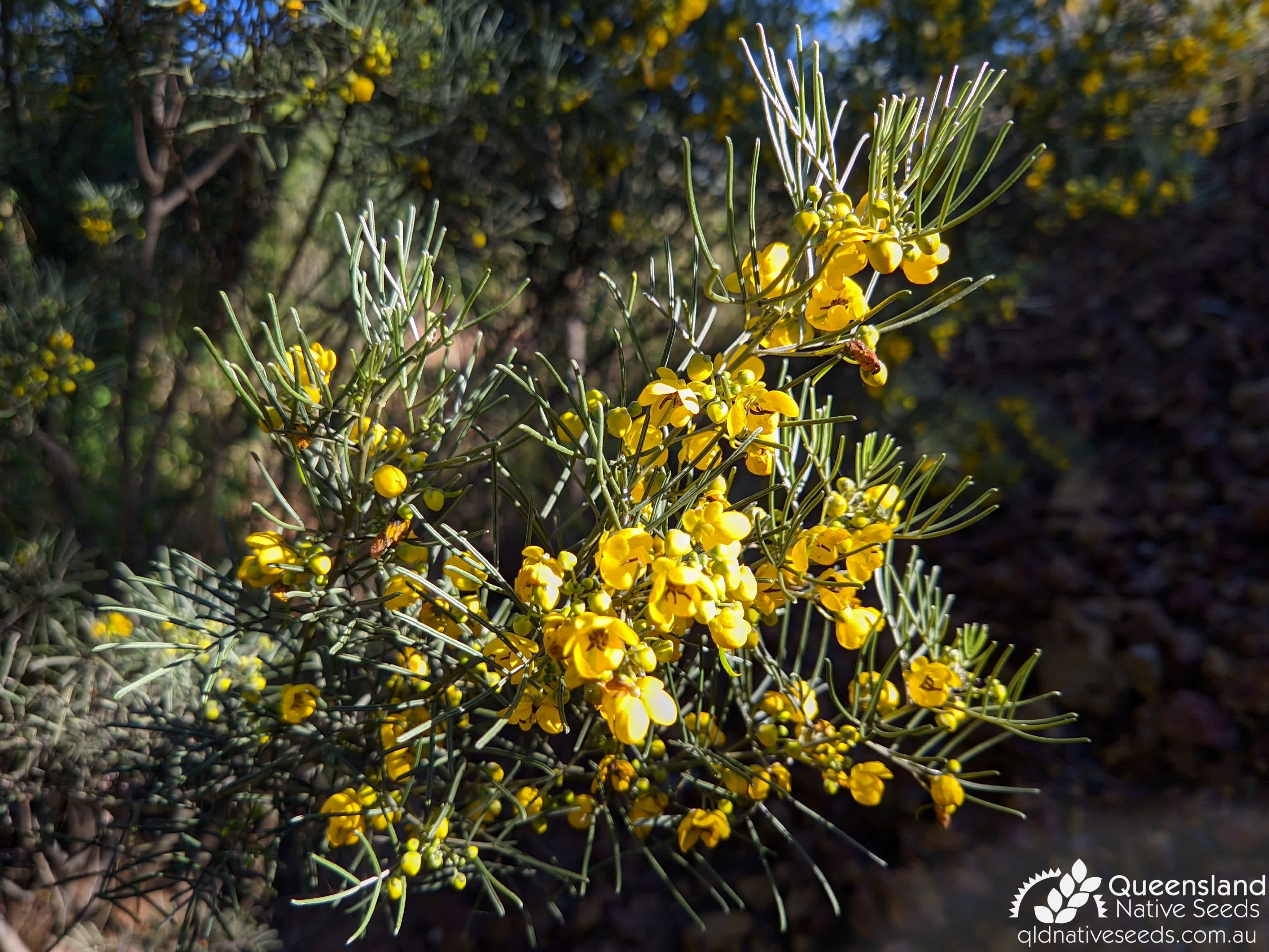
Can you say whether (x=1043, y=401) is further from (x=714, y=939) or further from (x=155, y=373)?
(x=155, y=373)

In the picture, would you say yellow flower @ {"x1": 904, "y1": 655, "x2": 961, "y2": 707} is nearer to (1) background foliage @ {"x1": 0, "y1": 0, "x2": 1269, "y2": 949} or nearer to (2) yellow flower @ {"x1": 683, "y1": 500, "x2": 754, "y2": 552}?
(2) yellow flower @ {"x1": 683, "y1": 500, "x2": 754, "y2": 552}

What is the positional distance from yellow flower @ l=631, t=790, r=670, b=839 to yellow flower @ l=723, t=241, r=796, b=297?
0.81 metres

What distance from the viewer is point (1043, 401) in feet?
14.1

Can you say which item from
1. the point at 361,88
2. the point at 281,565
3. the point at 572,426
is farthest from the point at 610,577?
the point at 361,88

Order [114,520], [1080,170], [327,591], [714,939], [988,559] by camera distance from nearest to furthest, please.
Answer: [327,591] → [714,939] → [114,520] → [988,559] → [1080,170]

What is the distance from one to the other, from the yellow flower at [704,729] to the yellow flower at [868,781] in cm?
22

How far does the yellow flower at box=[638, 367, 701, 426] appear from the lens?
0.81 metres

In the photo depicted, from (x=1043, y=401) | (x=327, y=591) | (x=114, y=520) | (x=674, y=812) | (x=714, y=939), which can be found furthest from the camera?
(x=1043, y=401)

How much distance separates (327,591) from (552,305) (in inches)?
95.3

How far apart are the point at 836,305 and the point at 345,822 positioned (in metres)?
1.02

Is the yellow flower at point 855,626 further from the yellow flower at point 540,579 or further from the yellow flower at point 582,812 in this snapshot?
the yellow flower at point 582,812

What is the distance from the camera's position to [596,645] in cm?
78

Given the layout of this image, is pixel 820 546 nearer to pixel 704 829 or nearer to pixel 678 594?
pixel 678 594

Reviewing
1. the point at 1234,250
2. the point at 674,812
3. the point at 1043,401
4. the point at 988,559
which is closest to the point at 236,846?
the point at 674,812
